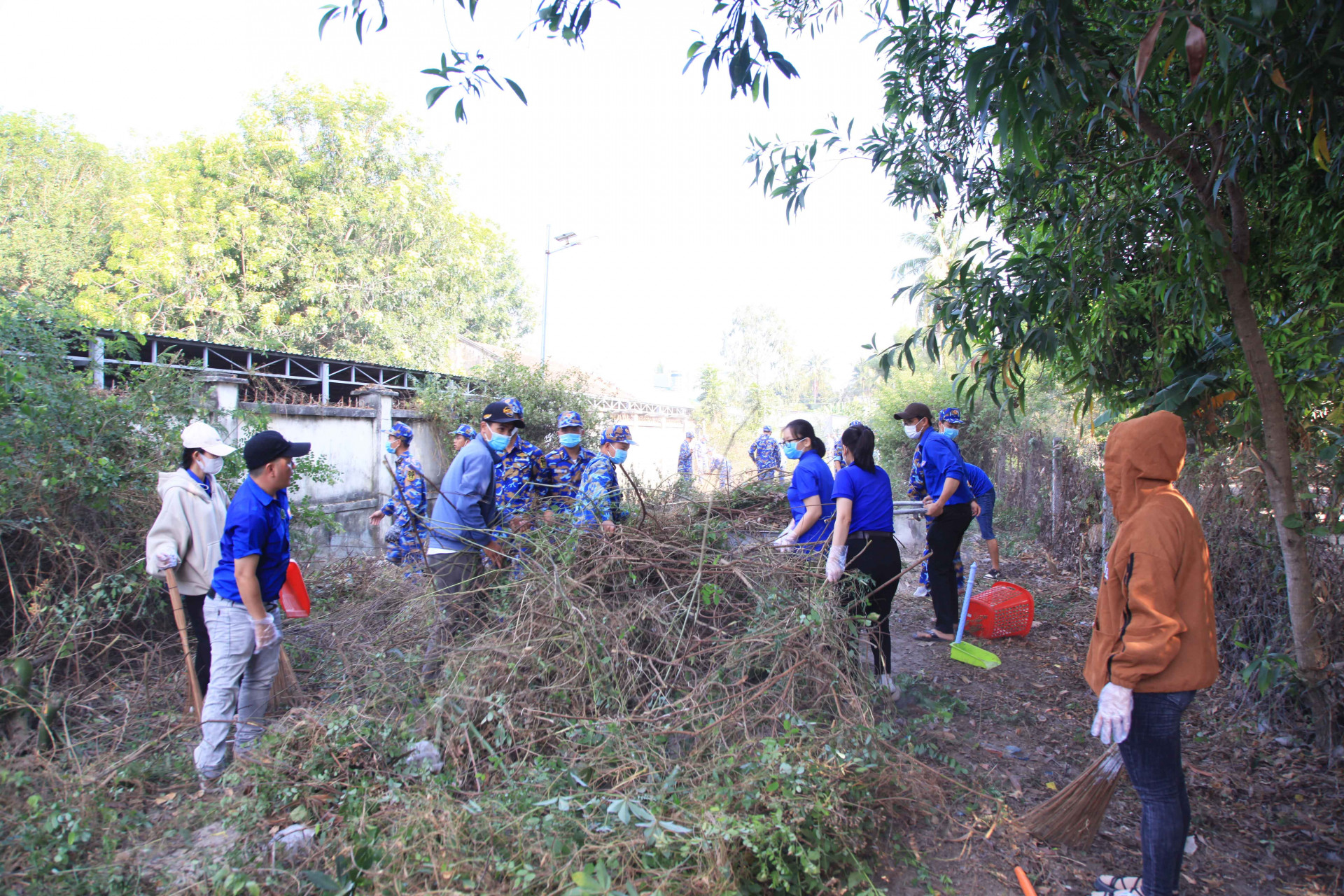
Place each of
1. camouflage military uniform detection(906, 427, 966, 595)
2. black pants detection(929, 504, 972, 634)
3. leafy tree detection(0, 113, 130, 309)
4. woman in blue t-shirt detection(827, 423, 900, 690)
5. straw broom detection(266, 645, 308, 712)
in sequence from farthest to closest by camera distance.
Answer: leafy tree detection(0, 113, 130, 309) → camouflage military uniform detection(906, 427, 966, 595) → black pants detection(929, 504, 972, 634) → woman in blue t-shirt detection(827, 423, 900, 690) → straw broom detection(266, 645, 308, 712)

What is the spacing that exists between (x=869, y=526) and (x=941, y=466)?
138 cm

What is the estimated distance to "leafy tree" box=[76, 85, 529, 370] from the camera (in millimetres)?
16125

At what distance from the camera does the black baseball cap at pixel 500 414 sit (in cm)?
462

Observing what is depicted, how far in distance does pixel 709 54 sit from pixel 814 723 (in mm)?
2697

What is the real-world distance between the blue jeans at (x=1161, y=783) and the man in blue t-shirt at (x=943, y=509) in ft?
9.02

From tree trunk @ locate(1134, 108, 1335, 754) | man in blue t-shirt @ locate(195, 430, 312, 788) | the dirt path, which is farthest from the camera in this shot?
man in blue t-shirt @ locate(195, 430, 312, 788)

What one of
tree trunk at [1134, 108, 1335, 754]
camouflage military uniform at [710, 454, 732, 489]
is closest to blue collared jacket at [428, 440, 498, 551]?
camouflage military uniform at [710, 454, 732, 489]

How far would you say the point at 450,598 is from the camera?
12.4 ft

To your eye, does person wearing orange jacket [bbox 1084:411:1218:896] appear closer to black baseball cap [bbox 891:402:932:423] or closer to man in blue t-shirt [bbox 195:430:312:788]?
black baseball cap [bbox 891:402:932:423]

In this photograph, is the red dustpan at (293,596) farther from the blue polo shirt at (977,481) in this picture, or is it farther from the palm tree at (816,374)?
the palm tree at (816,374)

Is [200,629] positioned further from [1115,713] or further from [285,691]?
[1115,713]

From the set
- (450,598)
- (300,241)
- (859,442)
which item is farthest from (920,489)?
(300,241)

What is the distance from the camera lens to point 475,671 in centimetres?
310

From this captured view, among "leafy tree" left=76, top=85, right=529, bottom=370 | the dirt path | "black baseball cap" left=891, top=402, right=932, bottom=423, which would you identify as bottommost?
the dirt path
